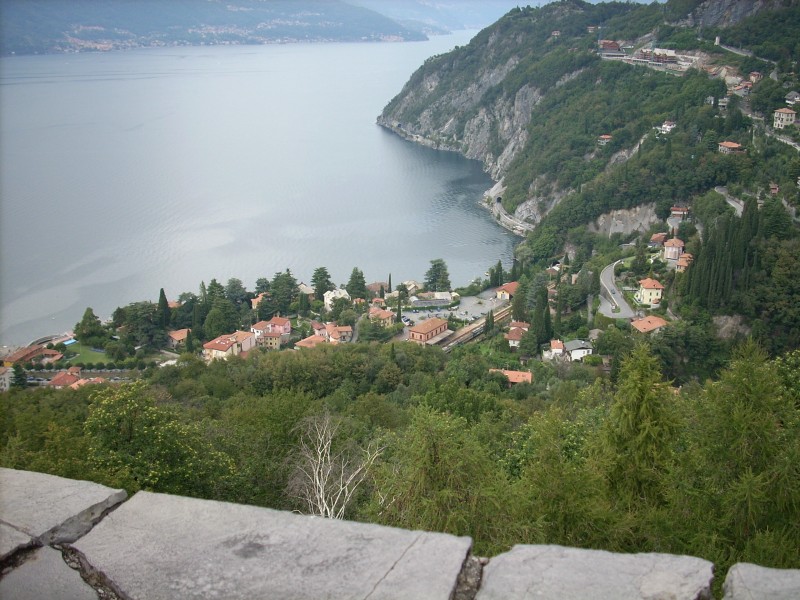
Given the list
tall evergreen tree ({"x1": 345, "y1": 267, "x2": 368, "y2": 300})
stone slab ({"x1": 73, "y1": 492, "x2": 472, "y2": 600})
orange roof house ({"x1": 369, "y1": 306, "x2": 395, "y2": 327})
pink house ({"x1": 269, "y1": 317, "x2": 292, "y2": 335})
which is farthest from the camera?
tall evergreen tree ({"x1": 345, "y1": 267, "x2": 368, "y2": 300})

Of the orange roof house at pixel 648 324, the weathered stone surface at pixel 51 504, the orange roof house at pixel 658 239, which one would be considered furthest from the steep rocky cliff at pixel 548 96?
the weathered stone surface at pixel 51 504

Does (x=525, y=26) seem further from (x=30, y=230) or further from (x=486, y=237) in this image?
(x=30, y=230)

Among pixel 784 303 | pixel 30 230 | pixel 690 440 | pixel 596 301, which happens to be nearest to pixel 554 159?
pixel 596 301

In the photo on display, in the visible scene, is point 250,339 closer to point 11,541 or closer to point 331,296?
point 331,296

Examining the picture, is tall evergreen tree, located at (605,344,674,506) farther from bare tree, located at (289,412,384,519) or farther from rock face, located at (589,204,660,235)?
rock face, located at (589,204,660,235)

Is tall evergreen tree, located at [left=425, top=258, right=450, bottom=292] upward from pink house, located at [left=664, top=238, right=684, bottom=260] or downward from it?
downward

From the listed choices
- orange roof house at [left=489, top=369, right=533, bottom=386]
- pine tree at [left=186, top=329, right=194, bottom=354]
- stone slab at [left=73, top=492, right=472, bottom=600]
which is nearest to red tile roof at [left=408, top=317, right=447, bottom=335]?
orange roof house at [left=489, top=369, right=533, bottom=386]

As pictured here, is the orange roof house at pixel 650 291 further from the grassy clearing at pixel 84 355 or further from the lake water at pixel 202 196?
the grassy clearing at pixel 84 355
